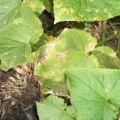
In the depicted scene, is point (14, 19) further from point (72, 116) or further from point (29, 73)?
point (72, 116)

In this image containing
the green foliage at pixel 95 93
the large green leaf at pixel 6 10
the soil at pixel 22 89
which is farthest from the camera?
the soil at pixel 22 89

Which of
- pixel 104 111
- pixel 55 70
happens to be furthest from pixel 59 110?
pixel 104 111

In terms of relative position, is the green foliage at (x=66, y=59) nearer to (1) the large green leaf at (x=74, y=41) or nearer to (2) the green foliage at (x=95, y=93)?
(1) the large green leaf at (x=74, y=41)

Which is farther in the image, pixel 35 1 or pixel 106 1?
pixel 35 1

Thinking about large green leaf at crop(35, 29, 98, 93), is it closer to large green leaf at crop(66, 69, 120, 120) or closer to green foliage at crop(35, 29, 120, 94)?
green foliage at crop(35, 29, 120, 94)

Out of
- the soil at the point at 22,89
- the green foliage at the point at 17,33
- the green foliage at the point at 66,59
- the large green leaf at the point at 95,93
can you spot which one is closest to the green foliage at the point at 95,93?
the large green leaf at the point at 95,93

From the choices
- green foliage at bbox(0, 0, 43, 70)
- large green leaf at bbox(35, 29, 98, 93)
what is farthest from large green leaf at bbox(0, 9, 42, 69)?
large green leaf at bbox(35, 29, 98, 93)

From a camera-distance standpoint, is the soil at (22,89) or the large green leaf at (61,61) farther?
the soil at (22,89)
